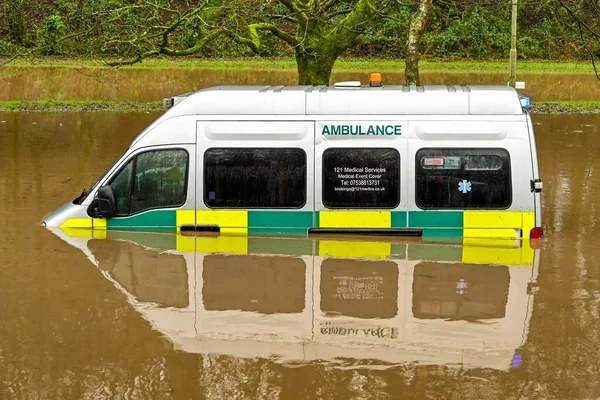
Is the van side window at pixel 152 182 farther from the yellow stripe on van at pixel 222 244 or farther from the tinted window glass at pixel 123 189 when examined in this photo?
the yellow stripe on van at pixel 222 244

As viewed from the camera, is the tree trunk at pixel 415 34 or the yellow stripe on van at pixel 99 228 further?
the tree trunk at pixel 415 34

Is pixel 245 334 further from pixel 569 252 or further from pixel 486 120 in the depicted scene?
pixel 569 252

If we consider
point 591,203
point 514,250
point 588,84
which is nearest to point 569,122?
point 588,84

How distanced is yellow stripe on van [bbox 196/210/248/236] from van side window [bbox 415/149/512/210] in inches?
80.5

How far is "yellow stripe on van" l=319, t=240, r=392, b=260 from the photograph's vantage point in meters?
12.4

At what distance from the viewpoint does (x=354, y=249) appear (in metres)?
12.6

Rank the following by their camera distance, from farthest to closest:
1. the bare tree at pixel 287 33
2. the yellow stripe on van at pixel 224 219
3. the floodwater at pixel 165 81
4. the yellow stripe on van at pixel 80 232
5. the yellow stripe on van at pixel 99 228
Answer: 1. the floodwater at pixel 165 81
2. the bare tree at pixel 287 33
3. the yellow stripe on van at pixel 80 232
4. the yellow stripe on van at pixel 99 228
5. the yellow stripe on van at pixel 224 219

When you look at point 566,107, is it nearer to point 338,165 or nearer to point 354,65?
point 354,65

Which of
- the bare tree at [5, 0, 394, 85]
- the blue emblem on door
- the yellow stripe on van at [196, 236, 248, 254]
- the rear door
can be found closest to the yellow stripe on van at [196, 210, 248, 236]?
the yellow stripe on van at [196, 236, 248, 254]

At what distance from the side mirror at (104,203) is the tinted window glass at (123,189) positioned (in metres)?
0.06

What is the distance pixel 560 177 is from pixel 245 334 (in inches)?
464

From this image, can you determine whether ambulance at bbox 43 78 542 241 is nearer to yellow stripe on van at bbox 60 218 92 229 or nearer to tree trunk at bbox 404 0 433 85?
yellow stripe on van at bbox 60 218 92 229

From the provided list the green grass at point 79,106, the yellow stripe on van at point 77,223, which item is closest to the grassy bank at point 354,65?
the green grass at point 79,106

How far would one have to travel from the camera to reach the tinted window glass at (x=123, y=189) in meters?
12.6
